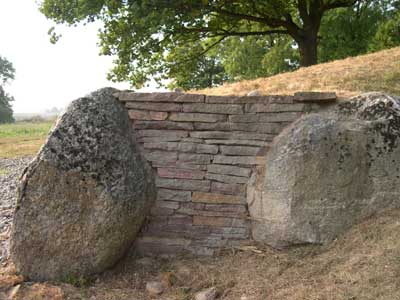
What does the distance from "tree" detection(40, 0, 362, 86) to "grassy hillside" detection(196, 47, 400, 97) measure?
3457mm

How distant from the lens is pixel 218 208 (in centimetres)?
480

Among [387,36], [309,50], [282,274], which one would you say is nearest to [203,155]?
[282,274]

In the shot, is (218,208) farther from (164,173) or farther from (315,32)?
(315,32)

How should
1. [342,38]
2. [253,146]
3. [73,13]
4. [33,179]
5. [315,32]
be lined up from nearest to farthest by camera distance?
[33,179] → [253,146] → [73,13] → [315,32] → [342,38]

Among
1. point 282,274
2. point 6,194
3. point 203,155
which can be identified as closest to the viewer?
point 282,274

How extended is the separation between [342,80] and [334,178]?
2.98 meters

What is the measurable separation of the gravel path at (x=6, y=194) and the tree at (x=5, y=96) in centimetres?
3633

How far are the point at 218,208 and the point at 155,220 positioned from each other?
2.34ft

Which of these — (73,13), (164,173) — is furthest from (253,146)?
(73,13)

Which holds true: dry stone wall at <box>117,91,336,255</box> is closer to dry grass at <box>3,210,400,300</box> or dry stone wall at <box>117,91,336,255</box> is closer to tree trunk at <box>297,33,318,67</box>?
dry grass at <box>3,210,400,300</box>

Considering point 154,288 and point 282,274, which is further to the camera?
point 154,288

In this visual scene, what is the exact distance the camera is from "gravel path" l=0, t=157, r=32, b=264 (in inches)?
225

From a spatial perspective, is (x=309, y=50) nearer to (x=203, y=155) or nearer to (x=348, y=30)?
(x=348, y=30)

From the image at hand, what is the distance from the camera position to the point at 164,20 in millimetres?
9867
